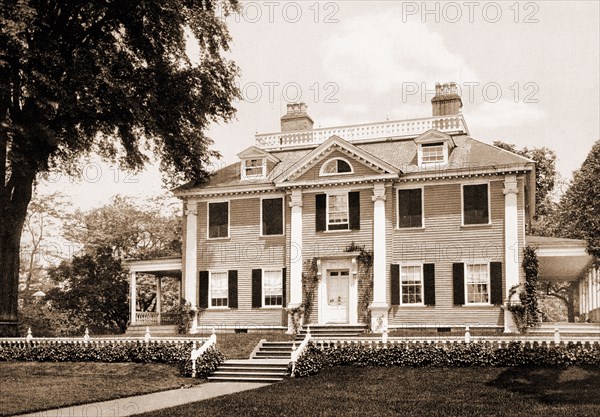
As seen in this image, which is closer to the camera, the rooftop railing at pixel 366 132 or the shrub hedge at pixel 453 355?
the shrub hedge at pixel 453 355

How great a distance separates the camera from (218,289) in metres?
29.1

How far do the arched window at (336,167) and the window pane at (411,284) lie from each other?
4186mm

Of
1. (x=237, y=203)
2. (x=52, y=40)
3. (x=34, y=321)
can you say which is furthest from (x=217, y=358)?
(x=34, y=321)

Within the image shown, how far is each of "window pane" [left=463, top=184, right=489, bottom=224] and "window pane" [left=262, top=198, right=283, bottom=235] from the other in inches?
275

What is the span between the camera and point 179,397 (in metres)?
16.3

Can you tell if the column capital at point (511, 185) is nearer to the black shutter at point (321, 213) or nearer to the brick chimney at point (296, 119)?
the black shutter at point (321, 213)

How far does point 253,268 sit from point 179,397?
1248 centimetres

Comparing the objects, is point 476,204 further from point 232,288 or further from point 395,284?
point 232,288

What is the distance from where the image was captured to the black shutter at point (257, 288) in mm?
28312

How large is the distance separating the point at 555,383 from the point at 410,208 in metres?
11.1

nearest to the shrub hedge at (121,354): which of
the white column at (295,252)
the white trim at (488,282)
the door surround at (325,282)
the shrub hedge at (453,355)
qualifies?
the shrub hedge at (453,355)

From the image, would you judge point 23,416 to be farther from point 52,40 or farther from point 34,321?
point 34,321

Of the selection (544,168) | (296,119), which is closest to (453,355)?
(296,119)

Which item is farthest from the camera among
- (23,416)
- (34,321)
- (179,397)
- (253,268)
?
(34,321)
